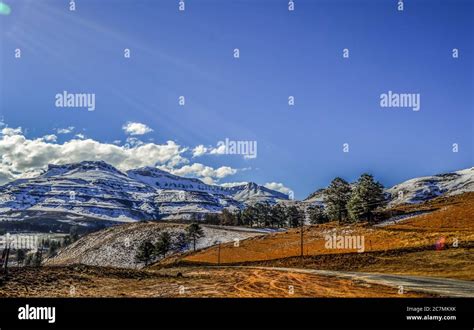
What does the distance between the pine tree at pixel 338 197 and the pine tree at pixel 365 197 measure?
10818 millimetres

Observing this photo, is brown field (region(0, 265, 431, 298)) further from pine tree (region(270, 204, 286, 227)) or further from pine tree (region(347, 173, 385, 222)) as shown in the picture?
pine tree (region(270, 204, 286, 227))

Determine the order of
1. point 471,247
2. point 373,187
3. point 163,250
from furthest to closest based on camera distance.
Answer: point 163,250
point 373,187
point 471,247

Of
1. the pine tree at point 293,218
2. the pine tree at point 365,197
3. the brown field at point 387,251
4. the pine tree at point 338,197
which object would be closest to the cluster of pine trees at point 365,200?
the pine tree at point 365,197

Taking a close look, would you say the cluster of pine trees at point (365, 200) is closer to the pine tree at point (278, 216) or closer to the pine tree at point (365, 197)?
the pine tree at point (365, 197)

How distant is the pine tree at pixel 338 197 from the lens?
122875 millimetres

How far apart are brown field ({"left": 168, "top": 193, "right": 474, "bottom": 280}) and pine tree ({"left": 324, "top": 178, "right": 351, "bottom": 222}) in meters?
10.5

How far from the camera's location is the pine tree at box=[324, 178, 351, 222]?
123 meters

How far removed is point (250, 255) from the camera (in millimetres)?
96188

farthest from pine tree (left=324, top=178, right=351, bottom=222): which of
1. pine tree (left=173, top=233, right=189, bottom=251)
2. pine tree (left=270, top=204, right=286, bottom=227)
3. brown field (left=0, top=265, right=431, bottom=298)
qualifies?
brown field (left=0, top=265, right=431, bottom=298)

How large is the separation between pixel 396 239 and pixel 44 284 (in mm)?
63651
